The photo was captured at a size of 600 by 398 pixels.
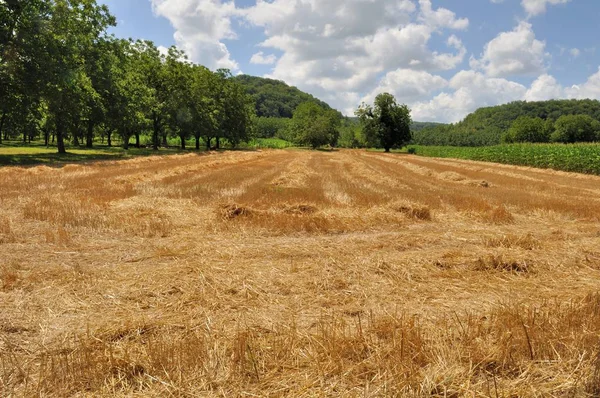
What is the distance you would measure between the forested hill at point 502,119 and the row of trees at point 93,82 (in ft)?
355

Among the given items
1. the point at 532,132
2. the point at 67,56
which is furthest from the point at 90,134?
the point at 532,132

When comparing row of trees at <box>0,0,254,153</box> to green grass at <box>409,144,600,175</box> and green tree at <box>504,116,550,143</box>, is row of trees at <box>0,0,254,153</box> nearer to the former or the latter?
green grass at <box>409,144,600,175</box>

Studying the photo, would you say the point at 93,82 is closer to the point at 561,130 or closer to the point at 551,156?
the point at 551,156

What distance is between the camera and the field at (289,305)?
3395 mm

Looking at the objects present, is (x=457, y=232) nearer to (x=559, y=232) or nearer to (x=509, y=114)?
(x=559, y=232)

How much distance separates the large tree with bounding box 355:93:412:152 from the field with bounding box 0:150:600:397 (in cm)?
7383

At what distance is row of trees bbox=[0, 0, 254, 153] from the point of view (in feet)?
87.0

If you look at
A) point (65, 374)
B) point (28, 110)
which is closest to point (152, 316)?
point (65, 374)

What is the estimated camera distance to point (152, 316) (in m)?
4.71

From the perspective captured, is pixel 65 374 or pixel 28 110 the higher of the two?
pixel 28 110

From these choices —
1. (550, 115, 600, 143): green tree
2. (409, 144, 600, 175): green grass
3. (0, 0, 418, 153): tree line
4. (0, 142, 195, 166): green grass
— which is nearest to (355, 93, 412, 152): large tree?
(0, 0, 418, 153): tree line

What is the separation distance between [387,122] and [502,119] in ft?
450

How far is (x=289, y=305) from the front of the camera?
5129mm

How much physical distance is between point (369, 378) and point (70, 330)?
140 inches
